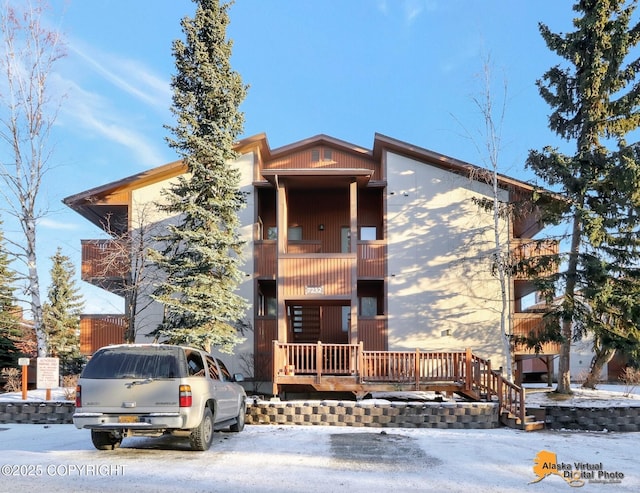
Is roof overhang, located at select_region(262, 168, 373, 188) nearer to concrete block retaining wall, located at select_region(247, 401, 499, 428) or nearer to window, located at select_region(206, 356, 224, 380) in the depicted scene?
concrete block retaining wall, located at select_region(247, 401, 499, 428)

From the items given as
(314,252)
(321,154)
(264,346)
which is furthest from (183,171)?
(264,346)

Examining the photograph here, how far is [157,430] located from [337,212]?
14353 millimetres

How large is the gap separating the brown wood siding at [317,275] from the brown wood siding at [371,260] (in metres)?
1.42

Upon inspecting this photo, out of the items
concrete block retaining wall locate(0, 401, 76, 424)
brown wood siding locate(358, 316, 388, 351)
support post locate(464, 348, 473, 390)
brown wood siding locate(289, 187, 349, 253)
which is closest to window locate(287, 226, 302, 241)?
brown wood siding locate(289, 187, 349, 253)

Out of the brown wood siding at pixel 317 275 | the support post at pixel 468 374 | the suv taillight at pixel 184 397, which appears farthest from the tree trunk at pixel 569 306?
the suv taillight at pixel 184 397

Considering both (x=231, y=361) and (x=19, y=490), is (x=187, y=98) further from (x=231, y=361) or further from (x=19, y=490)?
(x=19, y=490)

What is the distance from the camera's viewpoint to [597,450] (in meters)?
9.25

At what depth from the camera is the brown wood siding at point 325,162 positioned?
21.8 metres

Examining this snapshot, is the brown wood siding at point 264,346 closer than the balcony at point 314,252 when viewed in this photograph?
Yes

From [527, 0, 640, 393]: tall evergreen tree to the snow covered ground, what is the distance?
5.84 m

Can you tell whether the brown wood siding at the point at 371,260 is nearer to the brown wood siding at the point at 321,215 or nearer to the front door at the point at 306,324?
the brown wood siding at the point at 321,215

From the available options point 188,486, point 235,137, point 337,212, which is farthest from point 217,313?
point 188,486

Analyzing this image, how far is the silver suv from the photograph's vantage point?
7941 millimetres

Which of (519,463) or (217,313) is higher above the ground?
(217,313)
